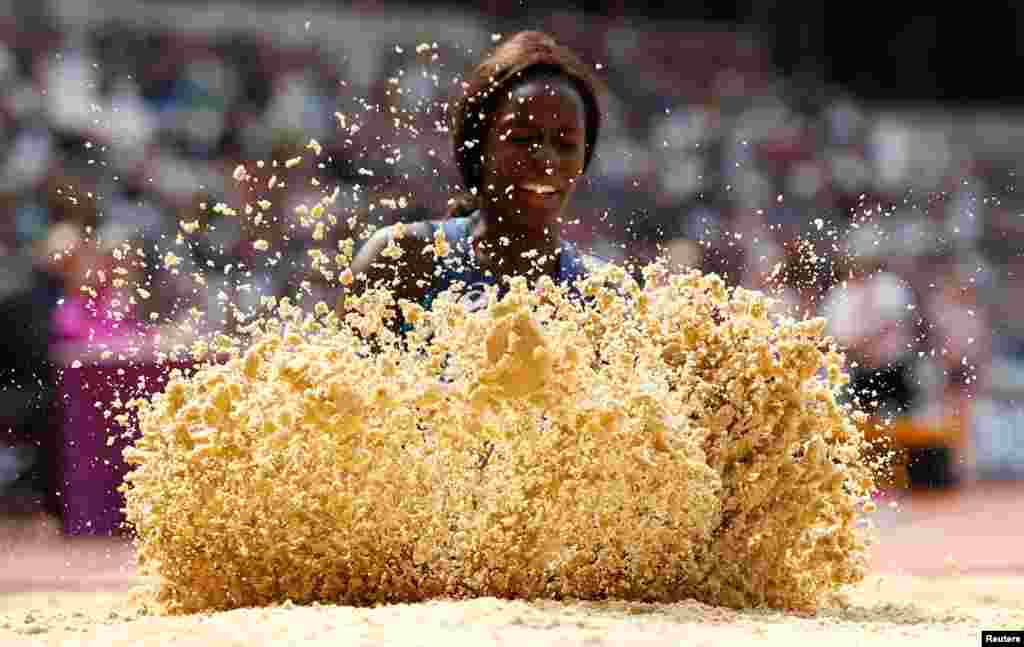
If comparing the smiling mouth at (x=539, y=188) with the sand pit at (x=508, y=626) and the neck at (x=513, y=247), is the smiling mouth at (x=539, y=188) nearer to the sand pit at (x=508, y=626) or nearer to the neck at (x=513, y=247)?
the neck at (x=513, y=247)

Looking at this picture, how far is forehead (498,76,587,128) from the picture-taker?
14.5 ft

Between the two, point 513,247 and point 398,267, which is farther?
point 513,247

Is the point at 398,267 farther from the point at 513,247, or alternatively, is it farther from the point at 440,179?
the point at 440,179

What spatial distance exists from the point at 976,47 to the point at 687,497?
15.9m

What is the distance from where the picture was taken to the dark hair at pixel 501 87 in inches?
178

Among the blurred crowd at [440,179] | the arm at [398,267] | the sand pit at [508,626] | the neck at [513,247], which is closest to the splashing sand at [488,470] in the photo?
the sand pit at [508,626]

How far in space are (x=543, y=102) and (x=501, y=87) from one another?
17 cm

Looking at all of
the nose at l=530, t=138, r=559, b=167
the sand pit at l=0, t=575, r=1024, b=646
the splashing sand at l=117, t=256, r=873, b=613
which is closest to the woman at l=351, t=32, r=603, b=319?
the nose at l=530, t=138, r=559, b=167

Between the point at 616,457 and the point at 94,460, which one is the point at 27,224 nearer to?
the point at 94,460

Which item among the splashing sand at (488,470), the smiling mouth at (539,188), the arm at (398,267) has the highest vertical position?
the smiling mouth at (539,188)

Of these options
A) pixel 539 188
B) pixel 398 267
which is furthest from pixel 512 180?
pixel 398 267

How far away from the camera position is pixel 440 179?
39.3 ft

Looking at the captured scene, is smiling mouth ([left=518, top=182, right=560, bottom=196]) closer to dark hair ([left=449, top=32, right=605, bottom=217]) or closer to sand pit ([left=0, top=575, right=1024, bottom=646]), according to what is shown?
dark hair ([left=449, top=32, right=605, bottom=217])

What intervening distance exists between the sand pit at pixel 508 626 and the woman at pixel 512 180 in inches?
47.7
